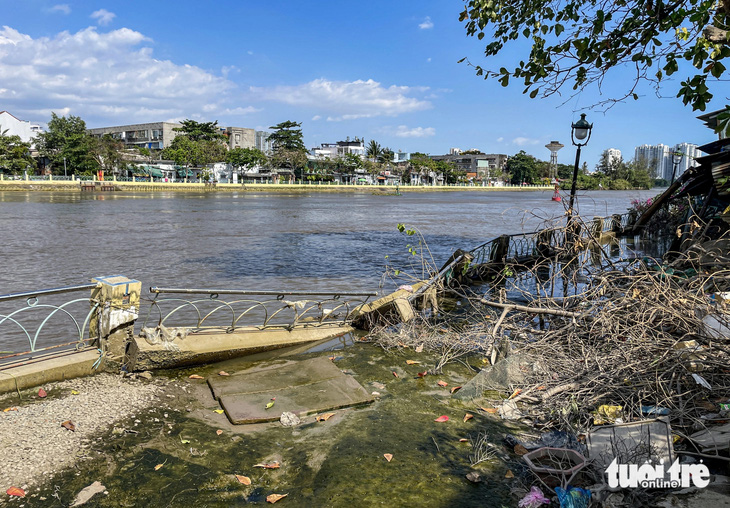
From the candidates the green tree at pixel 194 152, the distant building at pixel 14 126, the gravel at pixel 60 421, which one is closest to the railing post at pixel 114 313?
the gravel at pixel 60 421

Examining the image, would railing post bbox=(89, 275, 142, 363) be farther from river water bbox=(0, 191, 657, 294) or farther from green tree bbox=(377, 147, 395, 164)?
green tree bbox=(377, 147, 395, 164)

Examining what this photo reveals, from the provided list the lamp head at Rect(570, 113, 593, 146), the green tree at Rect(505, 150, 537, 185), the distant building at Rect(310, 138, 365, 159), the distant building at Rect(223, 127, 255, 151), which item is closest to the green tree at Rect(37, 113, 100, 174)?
the distant building at Rect(223, 127, 255, 151)

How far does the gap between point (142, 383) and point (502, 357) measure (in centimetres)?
450

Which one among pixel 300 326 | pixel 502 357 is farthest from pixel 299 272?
pixel 502 357

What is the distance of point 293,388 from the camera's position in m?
5.98

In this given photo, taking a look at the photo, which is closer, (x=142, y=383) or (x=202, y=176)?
(x=142, y=383)

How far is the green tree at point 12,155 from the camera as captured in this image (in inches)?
2490

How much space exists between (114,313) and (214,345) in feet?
4.80

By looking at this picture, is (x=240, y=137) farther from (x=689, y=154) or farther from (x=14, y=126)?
(x=689, y=154)

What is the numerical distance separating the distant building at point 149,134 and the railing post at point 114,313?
330ft

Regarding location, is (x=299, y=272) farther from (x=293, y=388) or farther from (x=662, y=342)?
(x=662, y=342)

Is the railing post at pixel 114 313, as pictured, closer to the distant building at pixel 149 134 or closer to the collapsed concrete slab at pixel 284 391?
the collapsed concrete slab at pixel 284 391

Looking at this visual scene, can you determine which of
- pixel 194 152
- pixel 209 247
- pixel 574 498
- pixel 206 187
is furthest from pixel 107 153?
pixel 574 498

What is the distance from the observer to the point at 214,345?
23.1 ft
